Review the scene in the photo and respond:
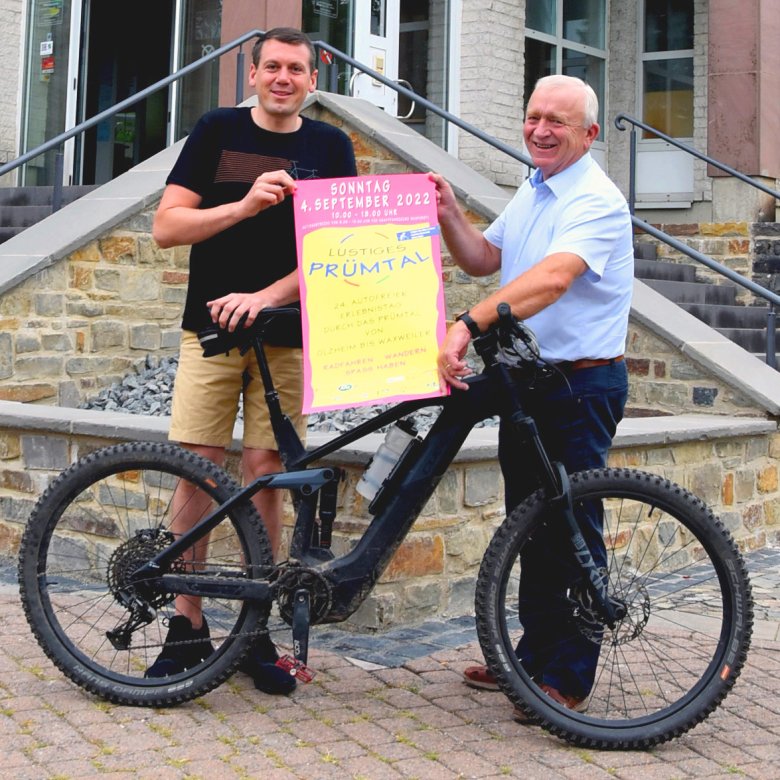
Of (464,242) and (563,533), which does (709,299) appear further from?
(563,533)

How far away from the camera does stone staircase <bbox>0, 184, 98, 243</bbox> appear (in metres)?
9.86

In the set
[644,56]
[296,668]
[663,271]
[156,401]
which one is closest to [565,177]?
[296,668]

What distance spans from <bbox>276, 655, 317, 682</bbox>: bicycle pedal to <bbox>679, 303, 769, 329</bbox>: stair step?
253 inches

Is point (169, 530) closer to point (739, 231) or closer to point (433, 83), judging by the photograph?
point (739, 231)

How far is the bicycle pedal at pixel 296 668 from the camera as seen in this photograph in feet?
13.6

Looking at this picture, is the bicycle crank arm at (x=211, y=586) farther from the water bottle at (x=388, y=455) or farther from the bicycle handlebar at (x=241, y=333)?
the bicycle handlebar at (x=241, y=333)

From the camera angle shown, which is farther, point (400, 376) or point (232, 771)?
point (400, 376)

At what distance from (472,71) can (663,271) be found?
341 centimetres

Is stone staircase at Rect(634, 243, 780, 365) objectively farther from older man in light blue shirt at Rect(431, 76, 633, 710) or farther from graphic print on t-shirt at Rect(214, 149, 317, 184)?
graphic print on t-shirt at Rect(214, 149, 317, 184)

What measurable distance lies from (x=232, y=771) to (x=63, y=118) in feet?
35.2

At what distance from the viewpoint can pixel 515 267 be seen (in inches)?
169

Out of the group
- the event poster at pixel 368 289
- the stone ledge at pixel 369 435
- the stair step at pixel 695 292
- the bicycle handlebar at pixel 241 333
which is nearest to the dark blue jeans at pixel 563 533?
the event poster at pixel 368 289

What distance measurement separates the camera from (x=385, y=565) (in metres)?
4.24

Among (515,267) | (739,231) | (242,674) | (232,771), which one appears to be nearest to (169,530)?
(242,674)
